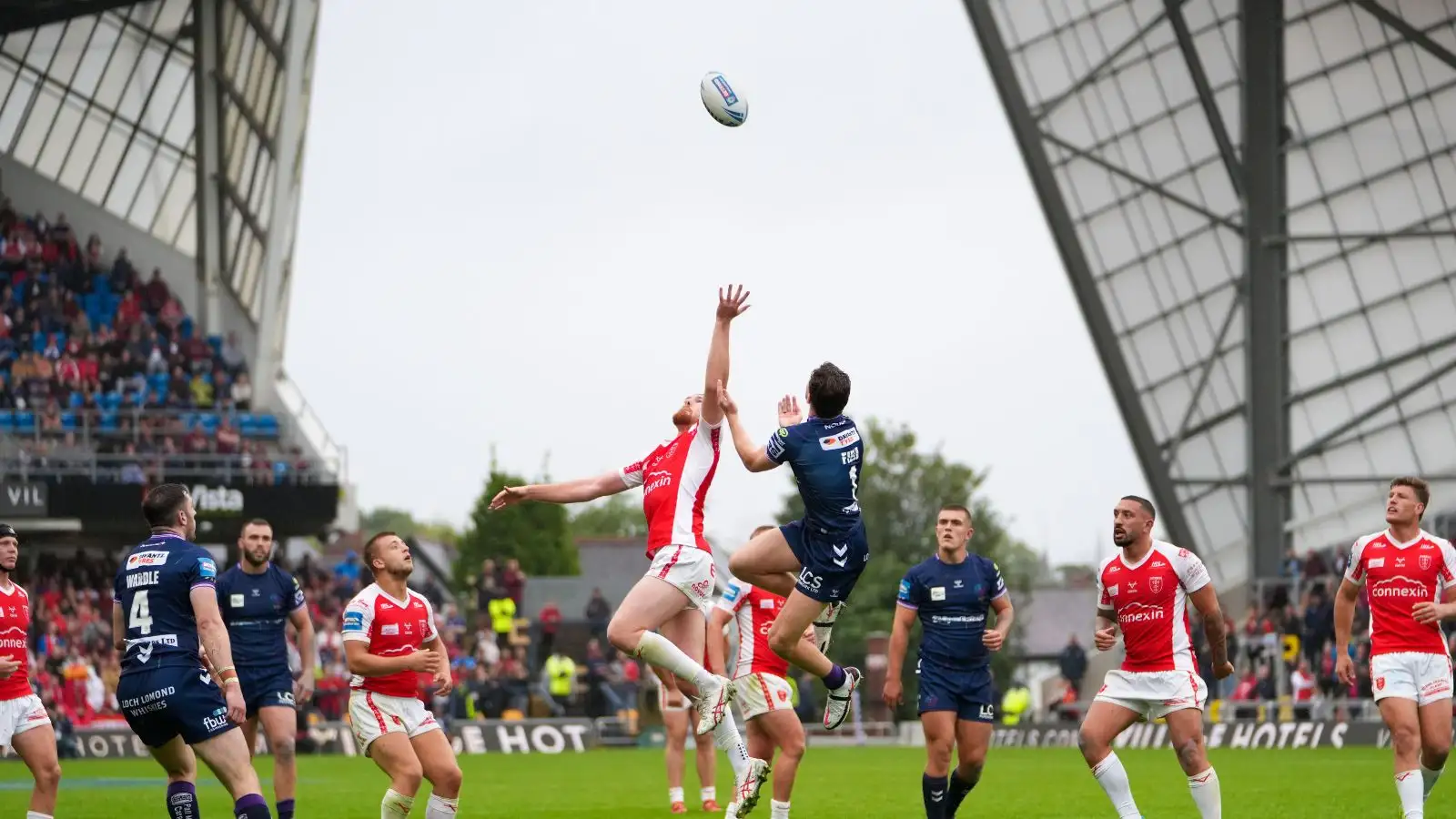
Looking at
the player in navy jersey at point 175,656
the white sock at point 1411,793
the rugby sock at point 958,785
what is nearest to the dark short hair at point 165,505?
the player in navy jersey at point 175,656

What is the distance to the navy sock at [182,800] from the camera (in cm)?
1120

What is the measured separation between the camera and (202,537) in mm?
42625

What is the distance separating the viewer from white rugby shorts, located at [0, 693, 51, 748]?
42.8 feet

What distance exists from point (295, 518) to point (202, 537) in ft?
8.38

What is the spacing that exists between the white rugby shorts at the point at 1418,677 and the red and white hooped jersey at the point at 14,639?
9341 millimetres

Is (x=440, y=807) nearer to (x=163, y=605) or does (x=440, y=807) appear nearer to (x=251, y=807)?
(x=251, y=807)

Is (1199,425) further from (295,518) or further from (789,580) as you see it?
(789,580)

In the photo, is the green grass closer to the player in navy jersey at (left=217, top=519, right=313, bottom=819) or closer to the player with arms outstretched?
the player with arms outstretched

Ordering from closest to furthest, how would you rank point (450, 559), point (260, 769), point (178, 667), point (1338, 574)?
1. point (178, 667)
2. point (260, 769)
3. point (1338, 574)
4. point (450, 559)

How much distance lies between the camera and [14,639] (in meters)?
13.5

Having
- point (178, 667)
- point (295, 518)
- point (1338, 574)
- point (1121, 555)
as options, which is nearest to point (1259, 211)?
point (1338, 574)

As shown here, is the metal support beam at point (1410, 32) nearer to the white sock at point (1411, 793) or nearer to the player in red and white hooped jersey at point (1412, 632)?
the player in red and white hooped jersey at point (1412, 632)

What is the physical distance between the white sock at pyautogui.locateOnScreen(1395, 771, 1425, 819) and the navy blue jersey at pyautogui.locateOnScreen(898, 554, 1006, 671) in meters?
2.98

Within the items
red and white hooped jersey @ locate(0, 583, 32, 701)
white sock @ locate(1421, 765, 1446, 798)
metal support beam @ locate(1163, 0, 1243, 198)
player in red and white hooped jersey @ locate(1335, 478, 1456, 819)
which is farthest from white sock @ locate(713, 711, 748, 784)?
metal support beam @ locate(1163, 0, 1243, 198)
